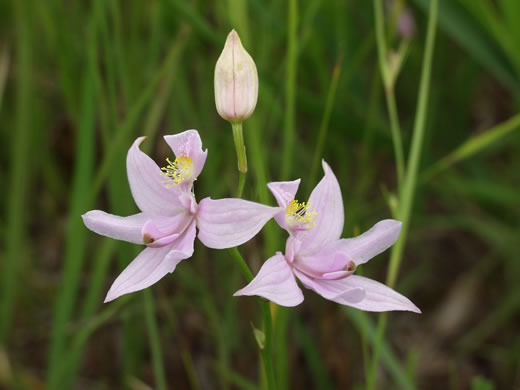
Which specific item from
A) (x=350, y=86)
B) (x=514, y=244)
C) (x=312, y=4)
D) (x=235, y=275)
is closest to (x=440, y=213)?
(x=514, y=244)

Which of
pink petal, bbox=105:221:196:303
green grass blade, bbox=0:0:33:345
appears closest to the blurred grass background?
green grass blade, bbox=0:0:33:345

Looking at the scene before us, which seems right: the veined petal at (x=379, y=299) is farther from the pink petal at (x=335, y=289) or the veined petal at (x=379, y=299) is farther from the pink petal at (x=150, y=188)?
the pink petal at (x=150, y=188)

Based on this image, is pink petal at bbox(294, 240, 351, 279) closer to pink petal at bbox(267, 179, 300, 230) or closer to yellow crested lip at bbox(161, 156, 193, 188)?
pink petal at bbox(267, 179, 300, 230)

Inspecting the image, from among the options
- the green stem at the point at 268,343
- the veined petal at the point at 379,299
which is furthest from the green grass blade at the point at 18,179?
the veined petal at the point at 379,299

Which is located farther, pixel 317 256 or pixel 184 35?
pixel 184 35

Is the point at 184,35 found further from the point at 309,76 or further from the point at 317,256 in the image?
the point at 317,256

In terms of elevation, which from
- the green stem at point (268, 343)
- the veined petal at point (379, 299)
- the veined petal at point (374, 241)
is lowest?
the green stem at point (268, 343)

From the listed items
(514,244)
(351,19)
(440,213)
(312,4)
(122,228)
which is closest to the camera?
(122,228)
